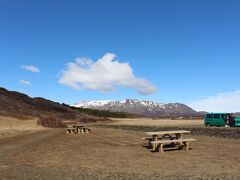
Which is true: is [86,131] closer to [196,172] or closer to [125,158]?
[125,158]

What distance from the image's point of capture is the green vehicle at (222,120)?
57031mm

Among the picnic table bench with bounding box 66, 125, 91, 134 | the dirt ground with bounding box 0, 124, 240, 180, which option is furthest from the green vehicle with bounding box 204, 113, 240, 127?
the dirt ground with bounding box 0, 124, 240, 180

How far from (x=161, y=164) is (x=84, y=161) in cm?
386

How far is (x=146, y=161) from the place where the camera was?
19266 mm

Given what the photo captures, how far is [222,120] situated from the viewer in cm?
5931

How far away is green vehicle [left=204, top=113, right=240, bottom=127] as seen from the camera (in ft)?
187

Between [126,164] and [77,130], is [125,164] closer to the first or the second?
[126,164]

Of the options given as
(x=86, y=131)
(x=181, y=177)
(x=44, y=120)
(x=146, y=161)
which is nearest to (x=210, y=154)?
(x=146, y=161)

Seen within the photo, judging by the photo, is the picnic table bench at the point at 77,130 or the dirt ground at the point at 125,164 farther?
the picnic table bench at the point at 77,130

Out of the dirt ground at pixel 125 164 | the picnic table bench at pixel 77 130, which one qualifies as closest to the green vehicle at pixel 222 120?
the picnic table bench at pixel 77 130

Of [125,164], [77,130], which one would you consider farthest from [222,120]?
[125,164]

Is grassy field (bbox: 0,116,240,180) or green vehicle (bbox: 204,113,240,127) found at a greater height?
green vehicle (bbox: 204,113,240,127)

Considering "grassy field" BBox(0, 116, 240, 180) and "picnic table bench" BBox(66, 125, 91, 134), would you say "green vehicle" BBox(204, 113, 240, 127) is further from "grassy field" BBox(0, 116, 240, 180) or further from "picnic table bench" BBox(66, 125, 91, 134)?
"grassy field" BBox(0, 116, 240, 180)

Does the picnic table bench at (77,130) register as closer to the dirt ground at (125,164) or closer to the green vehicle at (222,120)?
the green vehicle at (222,120)
